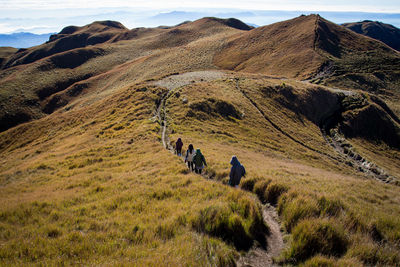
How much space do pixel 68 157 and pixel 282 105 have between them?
3430cm

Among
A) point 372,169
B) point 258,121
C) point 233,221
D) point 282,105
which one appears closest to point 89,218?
point 233,221

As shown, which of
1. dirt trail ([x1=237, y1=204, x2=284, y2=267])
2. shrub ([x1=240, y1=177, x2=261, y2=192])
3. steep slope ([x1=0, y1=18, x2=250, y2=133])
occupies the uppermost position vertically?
steep slope ([x1=0, y1=18, x2=250, y2=133])

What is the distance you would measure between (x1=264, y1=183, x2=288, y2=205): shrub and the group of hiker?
49.5 inches

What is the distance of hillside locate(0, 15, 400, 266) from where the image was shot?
5078 millimetres

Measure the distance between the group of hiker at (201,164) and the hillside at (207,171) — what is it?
0.62m

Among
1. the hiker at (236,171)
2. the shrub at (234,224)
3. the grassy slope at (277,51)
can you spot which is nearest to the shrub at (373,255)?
the shrub at (234,224)

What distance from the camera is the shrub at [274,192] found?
323 inches

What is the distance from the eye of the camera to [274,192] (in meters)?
8.42

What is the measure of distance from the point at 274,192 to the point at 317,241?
11.0ft

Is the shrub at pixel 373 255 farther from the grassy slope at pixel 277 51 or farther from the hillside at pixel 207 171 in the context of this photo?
the grassy slope at pixel 277 51

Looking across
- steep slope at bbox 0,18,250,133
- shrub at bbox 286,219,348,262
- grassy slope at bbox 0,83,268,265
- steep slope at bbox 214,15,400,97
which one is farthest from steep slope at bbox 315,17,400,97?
Answer: shrub at bbox 286,219,348,262

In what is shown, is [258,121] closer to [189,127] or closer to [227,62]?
[189,127]

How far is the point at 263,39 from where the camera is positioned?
291 feet

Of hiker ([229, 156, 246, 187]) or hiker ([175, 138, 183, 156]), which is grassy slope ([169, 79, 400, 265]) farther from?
hiker ([175, 138, 183, 156])
